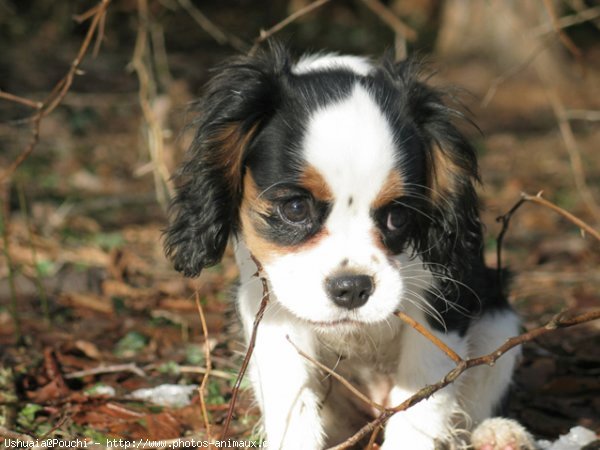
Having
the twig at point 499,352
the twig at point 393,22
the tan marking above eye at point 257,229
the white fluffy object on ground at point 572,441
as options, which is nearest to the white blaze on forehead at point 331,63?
the tan marking above eye at point 257,229

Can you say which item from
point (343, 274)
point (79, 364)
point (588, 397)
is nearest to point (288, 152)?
point (343, 274)

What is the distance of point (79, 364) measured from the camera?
13.6ft

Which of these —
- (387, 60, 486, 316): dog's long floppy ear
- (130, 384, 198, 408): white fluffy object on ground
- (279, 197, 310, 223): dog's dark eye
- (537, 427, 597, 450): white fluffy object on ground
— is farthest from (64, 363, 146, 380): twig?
(537, 427, 597, 450): white fluffy object on ground

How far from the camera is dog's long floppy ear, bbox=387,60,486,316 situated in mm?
3178

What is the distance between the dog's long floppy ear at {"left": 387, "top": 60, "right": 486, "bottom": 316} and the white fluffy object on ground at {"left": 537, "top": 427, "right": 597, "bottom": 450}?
72cm

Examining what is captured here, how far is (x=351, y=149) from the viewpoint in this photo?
2.83 meters

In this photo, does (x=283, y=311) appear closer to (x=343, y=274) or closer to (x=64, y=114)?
(x=343, y=274)

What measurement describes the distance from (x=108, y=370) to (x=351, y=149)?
1788mm

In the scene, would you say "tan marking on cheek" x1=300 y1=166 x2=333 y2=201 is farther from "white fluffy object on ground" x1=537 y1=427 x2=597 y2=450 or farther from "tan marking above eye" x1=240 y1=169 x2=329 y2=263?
"white fluffy object on ground" x1=537 y1=427 x2=597 y2=450

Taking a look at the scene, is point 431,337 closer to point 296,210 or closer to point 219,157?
point 296,210

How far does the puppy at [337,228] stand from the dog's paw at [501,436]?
1 cm

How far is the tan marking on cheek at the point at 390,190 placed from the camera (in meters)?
2.89

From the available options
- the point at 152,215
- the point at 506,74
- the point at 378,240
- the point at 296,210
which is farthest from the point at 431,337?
the point at 152,215

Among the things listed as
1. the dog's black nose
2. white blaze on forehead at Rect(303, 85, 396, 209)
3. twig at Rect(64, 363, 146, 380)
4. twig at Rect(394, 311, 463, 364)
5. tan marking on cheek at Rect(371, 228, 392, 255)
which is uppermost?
white blaze on forehead at Rect(303, 85, 396, 209)
